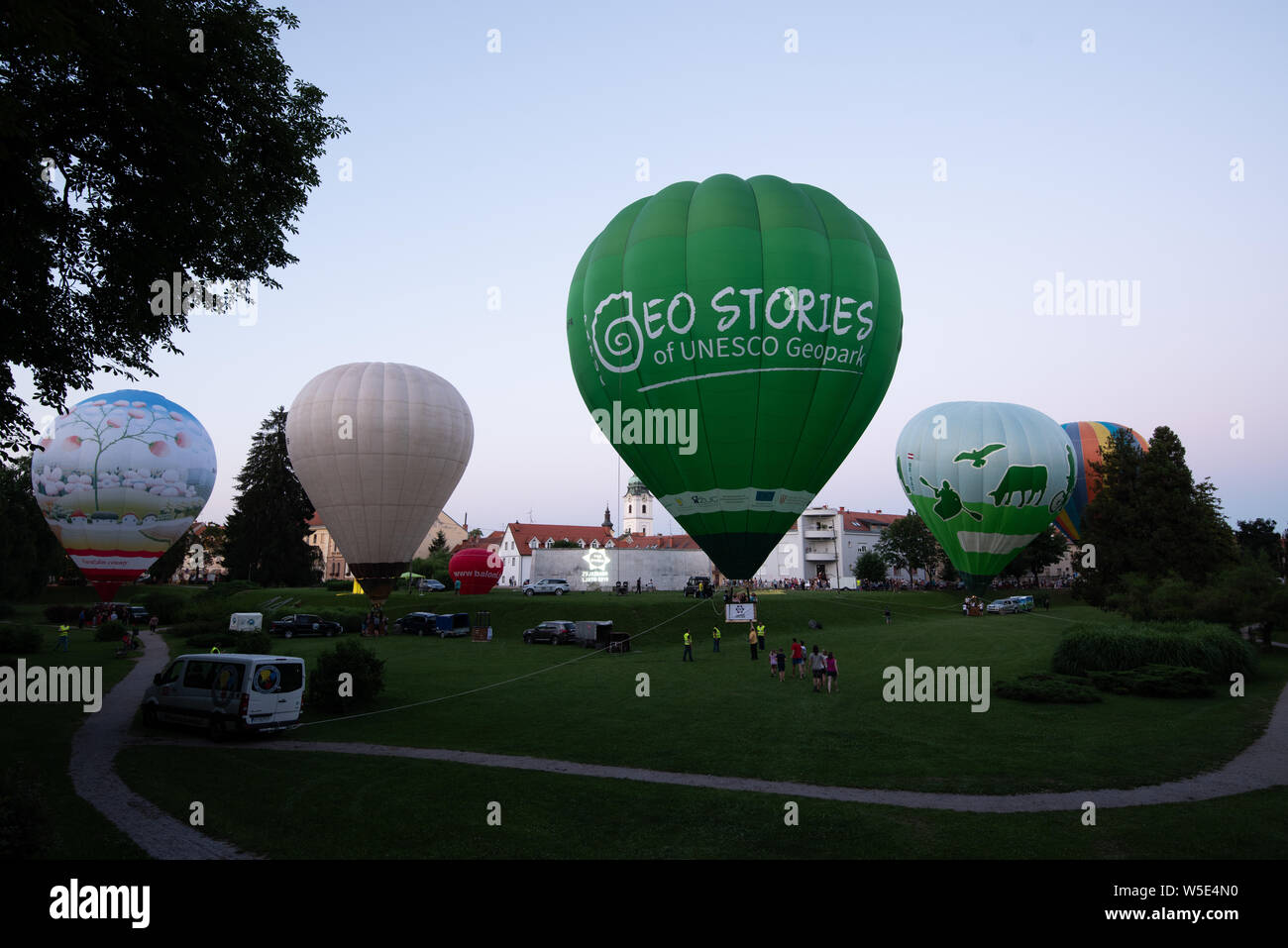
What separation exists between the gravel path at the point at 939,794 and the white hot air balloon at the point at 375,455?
21.7m

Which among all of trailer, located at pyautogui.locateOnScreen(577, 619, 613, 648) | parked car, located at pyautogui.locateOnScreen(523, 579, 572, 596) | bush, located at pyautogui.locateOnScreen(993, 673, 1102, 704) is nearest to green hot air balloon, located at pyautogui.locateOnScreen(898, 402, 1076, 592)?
trailer, located at pyautogui.locateOnScreen(577, 619, 613, 648)

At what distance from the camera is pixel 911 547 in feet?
280

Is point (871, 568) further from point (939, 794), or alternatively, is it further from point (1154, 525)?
point (939, 794)

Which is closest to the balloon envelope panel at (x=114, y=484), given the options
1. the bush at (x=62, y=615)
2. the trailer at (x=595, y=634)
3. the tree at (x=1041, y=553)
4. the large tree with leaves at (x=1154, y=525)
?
the bush at (x=62, y=615)

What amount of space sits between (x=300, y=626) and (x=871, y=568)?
205 feet

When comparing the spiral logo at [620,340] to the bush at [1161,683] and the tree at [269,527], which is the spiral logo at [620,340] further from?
the tree at [269,527]

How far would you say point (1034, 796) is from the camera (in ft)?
42.8

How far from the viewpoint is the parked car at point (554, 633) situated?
136 ft

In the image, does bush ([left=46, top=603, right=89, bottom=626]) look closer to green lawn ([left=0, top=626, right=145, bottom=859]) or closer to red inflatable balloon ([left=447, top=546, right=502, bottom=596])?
red inflatable balloon ([left=447, top=546, right=502, bottom=596])

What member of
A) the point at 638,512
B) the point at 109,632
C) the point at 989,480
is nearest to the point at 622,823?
the point at 989,480

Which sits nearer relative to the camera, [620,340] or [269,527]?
[620,340]
